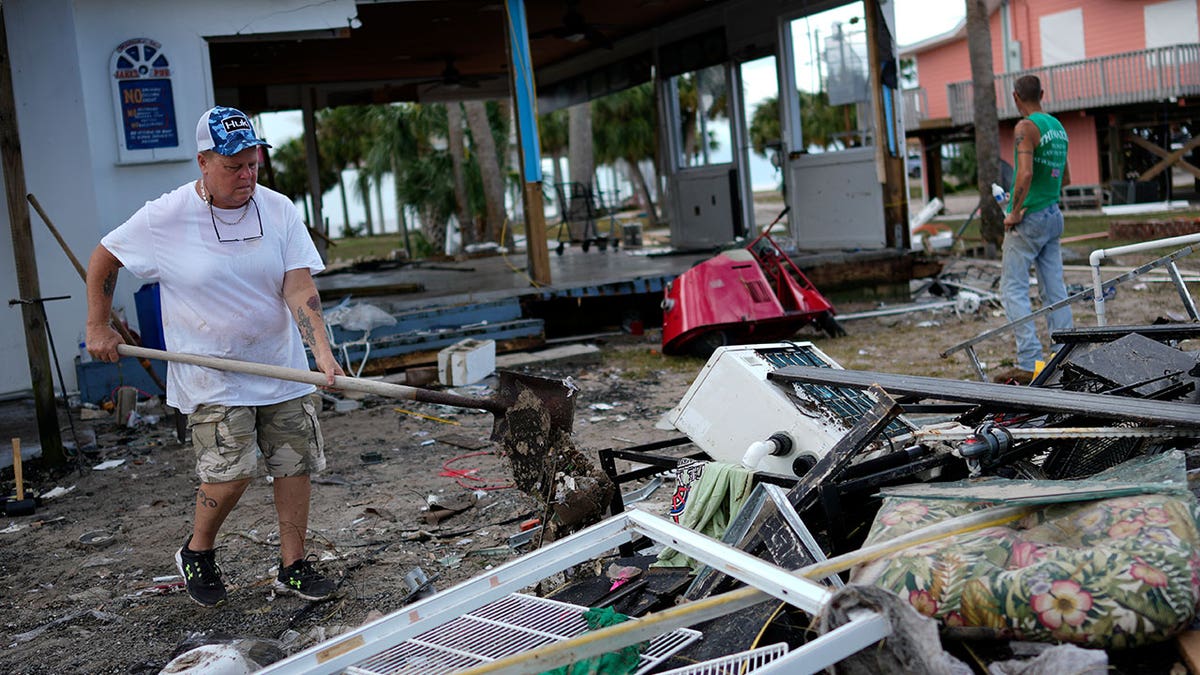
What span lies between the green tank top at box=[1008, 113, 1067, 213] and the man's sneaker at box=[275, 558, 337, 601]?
4.89 m

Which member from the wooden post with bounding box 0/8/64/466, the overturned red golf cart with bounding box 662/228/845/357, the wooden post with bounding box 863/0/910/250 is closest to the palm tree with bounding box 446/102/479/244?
the wooden post with bounding box 863/0/910/250

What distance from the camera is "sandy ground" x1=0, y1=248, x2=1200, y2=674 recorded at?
12.7 feet

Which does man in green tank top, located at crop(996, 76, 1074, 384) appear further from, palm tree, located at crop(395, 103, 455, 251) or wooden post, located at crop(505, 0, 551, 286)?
palm tree, located at crop(395, 103, 455, 251)

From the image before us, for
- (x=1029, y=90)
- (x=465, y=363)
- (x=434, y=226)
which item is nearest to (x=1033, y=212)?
(x=1029, y=90)

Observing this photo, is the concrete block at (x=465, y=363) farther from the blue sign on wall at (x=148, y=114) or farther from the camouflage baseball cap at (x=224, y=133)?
the camouflage baseball cap at (x=224, y=133)

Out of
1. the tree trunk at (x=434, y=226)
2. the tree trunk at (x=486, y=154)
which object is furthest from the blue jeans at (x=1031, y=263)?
the tree trunk at (x=434, y=226)

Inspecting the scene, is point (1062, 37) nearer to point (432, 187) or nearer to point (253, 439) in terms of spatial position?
point (432, 187)

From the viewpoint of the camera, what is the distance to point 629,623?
95.0 inches

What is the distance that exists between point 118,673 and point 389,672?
1313 millimetres

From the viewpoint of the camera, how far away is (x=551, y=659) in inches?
94.0

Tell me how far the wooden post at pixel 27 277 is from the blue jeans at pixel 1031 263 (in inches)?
236

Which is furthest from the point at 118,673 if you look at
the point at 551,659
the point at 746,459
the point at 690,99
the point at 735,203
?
the point at 690,99

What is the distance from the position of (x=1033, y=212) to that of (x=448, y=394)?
4.43 m

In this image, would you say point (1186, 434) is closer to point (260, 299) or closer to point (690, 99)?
point (260, 299)
